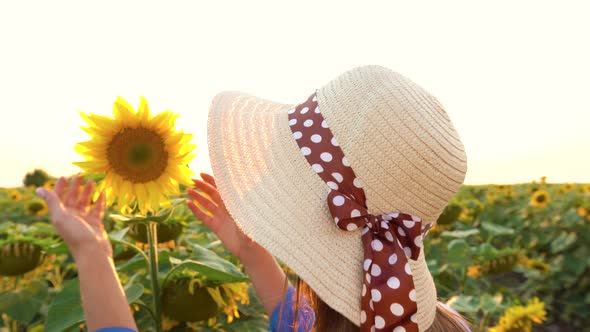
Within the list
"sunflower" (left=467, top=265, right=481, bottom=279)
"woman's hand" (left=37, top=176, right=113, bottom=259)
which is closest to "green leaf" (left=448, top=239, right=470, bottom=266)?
"sunflower" (left=467, top=265, right=481, bottom=279)

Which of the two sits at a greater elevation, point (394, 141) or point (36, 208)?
point (394, 141)

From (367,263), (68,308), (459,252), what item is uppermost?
(367,263)

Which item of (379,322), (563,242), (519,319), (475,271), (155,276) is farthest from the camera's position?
(563,242)

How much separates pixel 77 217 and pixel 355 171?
0.55 m

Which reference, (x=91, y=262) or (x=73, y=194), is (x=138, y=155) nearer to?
(x=73, y=194)

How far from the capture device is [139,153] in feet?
4.27

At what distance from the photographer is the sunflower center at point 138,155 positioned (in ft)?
4.32

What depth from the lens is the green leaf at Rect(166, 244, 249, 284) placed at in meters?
1.32

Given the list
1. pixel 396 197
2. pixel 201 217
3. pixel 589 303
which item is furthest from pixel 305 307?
pixel 589 303

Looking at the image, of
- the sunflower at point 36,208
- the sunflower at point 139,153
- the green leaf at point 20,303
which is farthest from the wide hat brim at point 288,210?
the sunflower at point 36,208

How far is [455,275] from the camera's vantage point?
10.5 ft

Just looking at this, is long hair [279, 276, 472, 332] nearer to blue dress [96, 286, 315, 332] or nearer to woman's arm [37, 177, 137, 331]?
blue dress [96, 286, 315, 332]

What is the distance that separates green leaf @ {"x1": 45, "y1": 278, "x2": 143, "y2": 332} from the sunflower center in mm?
256

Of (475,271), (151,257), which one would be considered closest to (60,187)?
(151,257)
